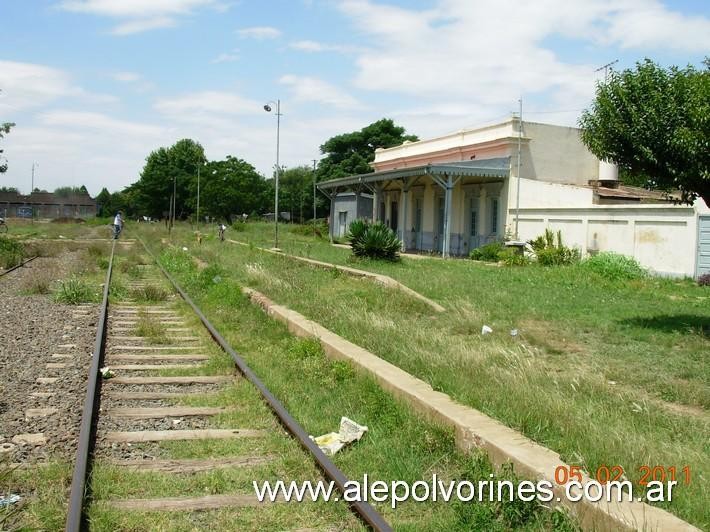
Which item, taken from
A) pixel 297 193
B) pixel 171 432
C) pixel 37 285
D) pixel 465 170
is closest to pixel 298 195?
pixel 297 193

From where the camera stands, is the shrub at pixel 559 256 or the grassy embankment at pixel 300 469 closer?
the grassy embankment at pixel 300 469

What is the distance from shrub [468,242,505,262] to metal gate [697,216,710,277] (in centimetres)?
706

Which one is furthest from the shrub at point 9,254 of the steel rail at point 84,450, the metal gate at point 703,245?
the metal gate at point 703,245

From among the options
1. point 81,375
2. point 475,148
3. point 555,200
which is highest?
point 475,148

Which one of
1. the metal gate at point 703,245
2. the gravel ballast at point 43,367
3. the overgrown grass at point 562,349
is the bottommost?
the gravel ballast at point 43,367

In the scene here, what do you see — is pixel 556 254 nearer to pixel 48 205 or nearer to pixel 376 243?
pixel 376 243

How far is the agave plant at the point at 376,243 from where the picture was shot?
2197cm

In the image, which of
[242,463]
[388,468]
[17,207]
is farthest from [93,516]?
[17,207]

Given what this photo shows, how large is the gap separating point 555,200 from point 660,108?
51.5ft

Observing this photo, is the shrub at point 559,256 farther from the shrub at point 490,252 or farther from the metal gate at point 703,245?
the metal gate at point 703,245

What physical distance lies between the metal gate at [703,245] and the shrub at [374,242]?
28.1 feet

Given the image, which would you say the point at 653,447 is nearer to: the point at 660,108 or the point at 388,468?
the point at 388,468

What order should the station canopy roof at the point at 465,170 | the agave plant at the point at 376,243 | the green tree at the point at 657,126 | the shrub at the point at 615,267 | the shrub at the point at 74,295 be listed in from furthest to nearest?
the station canopy roof at the point at 465,170 → the agave plant at the point at 376,243 → the shrub at the point at 615,267 → the shrub at the point at 74,295 → the green tree at the point at 657,126

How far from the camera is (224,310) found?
12.5 metres
